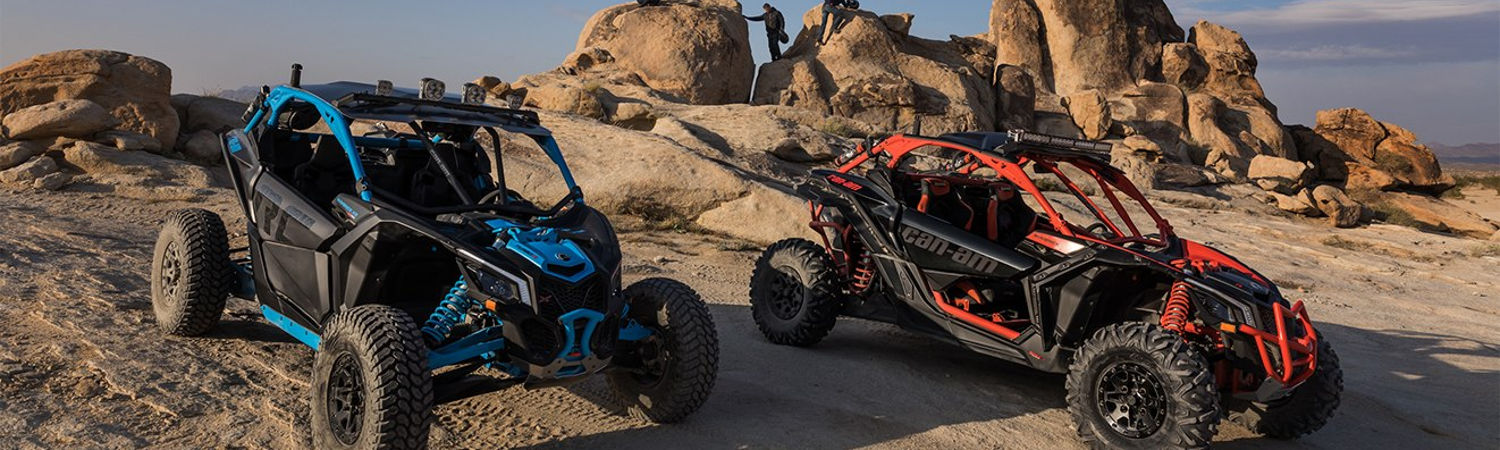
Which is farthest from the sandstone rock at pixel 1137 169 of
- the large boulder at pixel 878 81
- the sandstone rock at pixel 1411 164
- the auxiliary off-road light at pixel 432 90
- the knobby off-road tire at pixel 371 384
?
the knobby off-road tire at pixel 371 384

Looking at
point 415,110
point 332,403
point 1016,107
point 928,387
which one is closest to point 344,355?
point 332,403

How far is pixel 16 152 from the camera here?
499 inches

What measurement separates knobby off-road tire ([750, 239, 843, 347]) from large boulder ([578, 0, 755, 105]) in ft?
54.8

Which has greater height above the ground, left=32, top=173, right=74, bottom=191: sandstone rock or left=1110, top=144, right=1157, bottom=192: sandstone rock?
left=1110, top=144, right=1157, bottom=192: sandstone rock

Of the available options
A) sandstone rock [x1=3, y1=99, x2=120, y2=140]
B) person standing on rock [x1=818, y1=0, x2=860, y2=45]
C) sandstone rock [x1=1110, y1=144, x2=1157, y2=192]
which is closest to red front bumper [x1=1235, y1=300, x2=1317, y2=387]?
sandstone rock [x1=3, y1=99, x2=120, y2=140]

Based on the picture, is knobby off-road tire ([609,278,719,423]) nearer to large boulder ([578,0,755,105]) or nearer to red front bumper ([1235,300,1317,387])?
red front bumper ([1235,300,1317,387])

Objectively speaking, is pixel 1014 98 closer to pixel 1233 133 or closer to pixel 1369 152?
pixel 1233 133

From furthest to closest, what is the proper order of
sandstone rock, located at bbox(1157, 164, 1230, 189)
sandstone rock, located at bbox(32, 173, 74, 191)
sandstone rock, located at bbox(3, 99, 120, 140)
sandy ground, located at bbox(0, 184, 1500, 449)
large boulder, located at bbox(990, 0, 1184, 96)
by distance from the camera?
1. large boulder, located at bbox(990, 0, 1184, 96)
2. sandstone rock, located at bbox(1157, 164, 1230, 189)
3. sandstone rock, located at bbox(3, 99, 120, 140)
4. sandstone rock, located at bbox(32, 173, 74, 191)
5. sandy ground, located at bbox(0, 184, 1500, 449)

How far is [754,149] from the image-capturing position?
667 inches

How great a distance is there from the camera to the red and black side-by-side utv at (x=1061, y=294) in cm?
542

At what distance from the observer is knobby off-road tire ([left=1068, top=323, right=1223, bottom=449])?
5141 mm

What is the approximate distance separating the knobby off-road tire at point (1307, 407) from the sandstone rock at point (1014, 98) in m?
23.6

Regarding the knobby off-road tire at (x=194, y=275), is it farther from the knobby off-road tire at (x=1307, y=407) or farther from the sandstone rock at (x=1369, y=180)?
the sandstone rock at (x=1369, y=180)

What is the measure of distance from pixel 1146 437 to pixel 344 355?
3.77 m
